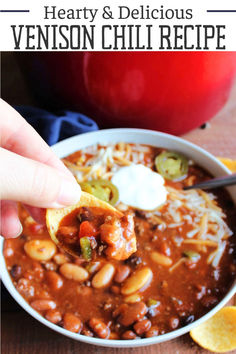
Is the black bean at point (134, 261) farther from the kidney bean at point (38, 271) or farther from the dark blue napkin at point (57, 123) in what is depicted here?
the dark blue napkin at point (57, 123)

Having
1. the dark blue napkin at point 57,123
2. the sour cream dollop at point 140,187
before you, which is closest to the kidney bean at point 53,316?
the sour cream dollop at point 140,187

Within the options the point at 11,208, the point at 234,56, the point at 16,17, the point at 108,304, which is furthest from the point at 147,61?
the point at 108,304

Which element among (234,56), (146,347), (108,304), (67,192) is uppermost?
(234,56)

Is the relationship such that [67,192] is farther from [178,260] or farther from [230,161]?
[230,161]

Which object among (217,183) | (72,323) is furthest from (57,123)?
(72,323)

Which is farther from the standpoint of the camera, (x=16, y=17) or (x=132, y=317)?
(x=16, y=17)

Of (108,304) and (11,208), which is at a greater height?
(11,208)

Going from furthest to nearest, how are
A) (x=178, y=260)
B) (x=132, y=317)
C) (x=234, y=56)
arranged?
(x=234, y=56), (x=178, y=260), (x=132, y=317)
